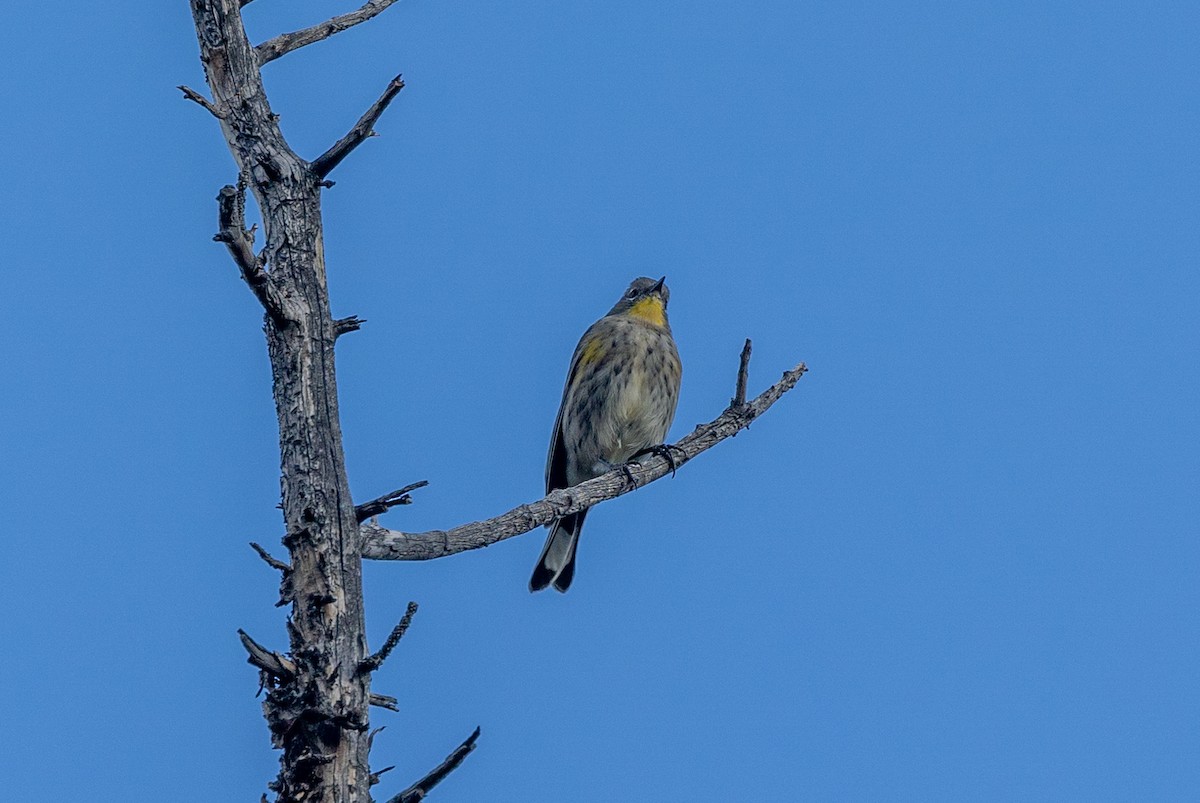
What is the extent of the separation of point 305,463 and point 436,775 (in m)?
1.52

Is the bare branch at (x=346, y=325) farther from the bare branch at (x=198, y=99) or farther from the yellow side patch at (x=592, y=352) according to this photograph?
the yellow side patch at (x=592, y=352)

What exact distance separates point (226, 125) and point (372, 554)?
2127 millimetres

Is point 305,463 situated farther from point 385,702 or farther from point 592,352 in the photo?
point 592,352

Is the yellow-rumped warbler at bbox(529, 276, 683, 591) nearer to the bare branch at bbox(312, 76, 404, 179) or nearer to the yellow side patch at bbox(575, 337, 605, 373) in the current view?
the yellow side patch at bbox(575, 337, 605, 373)

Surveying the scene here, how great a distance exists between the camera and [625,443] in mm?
12172

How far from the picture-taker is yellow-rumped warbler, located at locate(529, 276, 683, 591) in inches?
477

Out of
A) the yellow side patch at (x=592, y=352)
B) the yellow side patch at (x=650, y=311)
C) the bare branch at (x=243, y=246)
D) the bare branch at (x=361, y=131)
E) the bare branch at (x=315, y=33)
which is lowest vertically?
the bare branch at (x=243, y=246)

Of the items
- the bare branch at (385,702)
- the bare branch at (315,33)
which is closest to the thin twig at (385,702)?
the bare branch at (385,702)

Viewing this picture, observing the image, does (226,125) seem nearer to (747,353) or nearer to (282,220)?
(282,220)

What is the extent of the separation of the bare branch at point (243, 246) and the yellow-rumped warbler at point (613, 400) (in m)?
6.23

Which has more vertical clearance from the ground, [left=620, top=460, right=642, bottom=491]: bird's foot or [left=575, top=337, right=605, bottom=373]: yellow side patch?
[left=575, top=337, right=605, bottom=373]: yellow side patch

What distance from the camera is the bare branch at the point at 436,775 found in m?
6.08

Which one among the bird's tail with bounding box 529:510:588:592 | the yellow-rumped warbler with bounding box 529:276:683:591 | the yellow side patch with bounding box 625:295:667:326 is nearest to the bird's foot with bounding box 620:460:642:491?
the bird's tail with bounding box 529:510:588:592

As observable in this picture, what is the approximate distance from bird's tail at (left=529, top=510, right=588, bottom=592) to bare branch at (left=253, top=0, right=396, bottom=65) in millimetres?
5085
